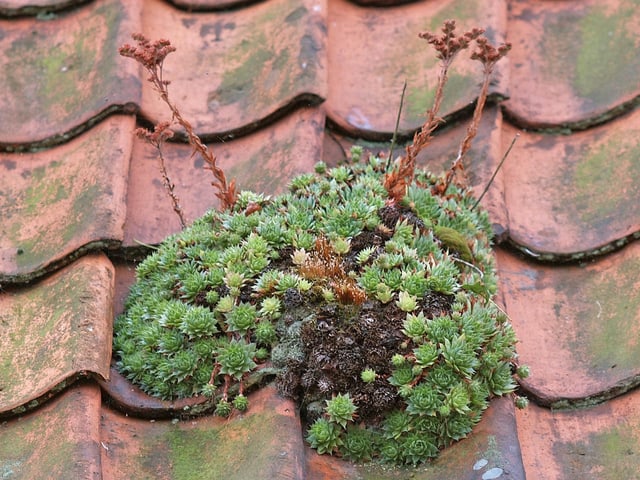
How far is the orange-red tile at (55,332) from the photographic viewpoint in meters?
2.44

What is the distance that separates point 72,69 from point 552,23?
6.80 ft

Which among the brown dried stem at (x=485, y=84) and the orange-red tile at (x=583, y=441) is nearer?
the orange-red tile at (x=583, y=441)

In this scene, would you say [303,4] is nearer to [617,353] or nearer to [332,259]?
[332,259]

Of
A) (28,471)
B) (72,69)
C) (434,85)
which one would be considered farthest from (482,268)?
(72,69)

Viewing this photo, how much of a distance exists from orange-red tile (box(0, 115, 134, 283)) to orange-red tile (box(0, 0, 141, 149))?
3.1 inches

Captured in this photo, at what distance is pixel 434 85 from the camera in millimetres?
3629

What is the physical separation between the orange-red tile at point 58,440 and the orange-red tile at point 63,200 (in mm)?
552

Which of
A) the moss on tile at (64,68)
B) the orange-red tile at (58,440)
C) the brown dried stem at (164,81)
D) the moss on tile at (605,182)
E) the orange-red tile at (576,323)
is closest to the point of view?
the orange-red tile at (58,440)

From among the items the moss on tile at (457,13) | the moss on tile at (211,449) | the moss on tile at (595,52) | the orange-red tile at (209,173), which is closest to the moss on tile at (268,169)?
the orange-red tile at (209,173)

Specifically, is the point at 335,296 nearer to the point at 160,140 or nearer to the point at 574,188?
the point at 160,140

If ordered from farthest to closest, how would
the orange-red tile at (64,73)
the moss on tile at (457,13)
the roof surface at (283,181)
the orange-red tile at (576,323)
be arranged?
the moss on tile at (457,13) < the orange-red tile at (64,73) < the orange-red tile at (576,323) < the roof surface at (283,181)

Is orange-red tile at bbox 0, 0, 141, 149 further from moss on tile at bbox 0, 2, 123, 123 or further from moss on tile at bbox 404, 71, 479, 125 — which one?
moss on tile at bbox 404, 71, 479, 125

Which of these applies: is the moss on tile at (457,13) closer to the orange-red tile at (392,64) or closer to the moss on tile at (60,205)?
the orange-red tile at (392,64)

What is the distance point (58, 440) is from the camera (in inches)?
90.6
